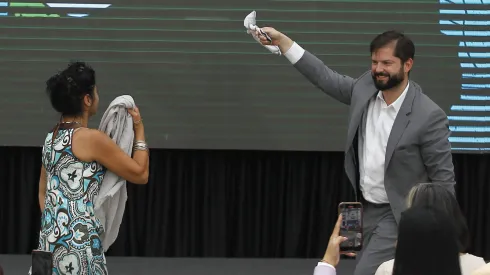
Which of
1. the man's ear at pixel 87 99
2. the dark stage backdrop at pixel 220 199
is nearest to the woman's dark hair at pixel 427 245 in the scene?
the man's ear at pixel 87 99

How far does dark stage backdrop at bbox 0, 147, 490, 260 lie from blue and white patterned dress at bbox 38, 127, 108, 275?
2.20 m

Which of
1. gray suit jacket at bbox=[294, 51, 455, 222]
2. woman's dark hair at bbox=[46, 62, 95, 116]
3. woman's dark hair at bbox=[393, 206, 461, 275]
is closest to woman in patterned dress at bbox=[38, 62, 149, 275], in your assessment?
woman's dark hair at bbox=[46, 62, 95, 116]

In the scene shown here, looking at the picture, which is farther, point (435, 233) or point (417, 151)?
point (417, 151)

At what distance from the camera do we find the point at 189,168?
232 inches

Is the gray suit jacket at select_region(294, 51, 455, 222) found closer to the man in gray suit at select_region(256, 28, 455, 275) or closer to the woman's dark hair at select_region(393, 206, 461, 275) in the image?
the man in gray suit at select_region(256, 28, 455, 275)

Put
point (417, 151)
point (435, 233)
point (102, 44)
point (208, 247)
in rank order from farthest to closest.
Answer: point (208, 247), point (102, 44), point (417, 151), point (435, 233)

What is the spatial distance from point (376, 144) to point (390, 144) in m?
0.08

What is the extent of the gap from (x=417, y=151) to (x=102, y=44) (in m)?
2.55

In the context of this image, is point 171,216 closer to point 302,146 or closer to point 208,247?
point 208,247

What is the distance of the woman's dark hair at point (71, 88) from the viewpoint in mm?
3633

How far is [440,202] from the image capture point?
2.28m

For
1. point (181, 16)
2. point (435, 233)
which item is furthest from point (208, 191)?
point (435, 233)

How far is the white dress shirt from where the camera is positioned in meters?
3.64

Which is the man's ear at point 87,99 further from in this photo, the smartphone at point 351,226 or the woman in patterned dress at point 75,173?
the smartphone at point 351,226
